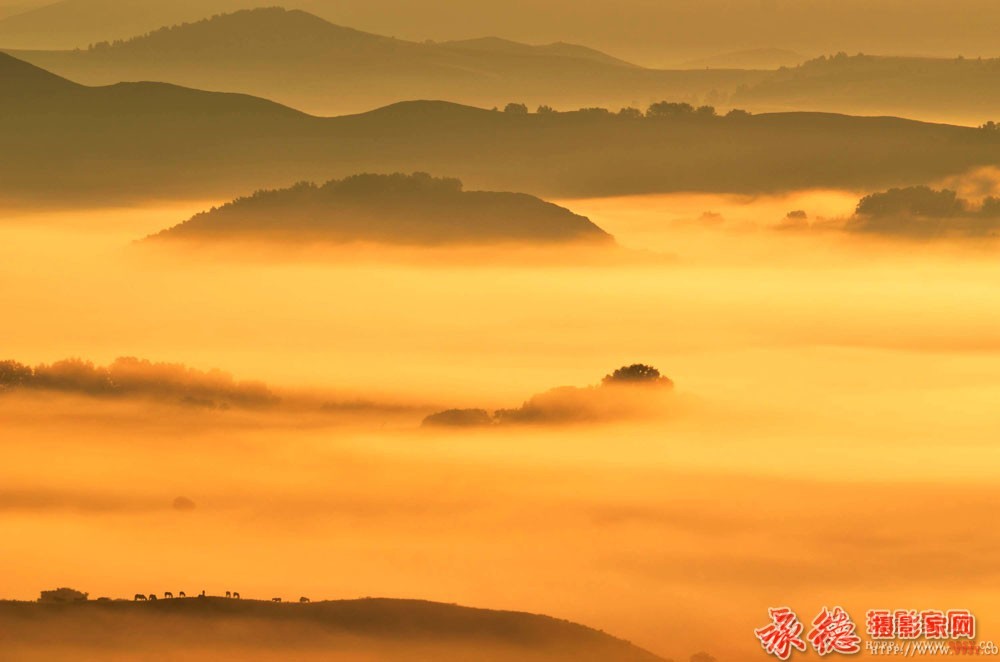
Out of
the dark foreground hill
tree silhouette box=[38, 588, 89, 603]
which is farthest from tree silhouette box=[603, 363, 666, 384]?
the dark foreground hill

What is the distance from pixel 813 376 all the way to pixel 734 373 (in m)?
6.92

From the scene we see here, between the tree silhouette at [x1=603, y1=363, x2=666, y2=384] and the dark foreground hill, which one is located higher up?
the tree silhouette at [x1=603, y1=363, x2=666, y2=384]

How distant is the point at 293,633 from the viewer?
4669cm

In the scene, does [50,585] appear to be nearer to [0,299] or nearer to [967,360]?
[967,360]

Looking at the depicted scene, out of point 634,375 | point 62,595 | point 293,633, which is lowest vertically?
point 293,633

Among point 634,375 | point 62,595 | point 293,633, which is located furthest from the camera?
point 634,375

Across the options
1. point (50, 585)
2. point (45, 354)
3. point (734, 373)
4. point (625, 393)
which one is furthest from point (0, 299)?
point (50, 585)

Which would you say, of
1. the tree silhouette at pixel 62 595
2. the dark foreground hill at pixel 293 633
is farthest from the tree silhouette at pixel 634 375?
the dark foreground hill at pixel 293 633

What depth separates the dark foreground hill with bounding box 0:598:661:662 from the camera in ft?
149

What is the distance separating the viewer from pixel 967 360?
168000 mm

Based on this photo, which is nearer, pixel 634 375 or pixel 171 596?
pixel 171 596

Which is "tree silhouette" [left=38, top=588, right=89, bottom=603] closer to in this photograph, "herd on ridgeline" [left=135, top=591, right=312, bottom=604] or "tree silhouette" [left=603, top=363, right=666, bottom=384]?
"herd on ridgeline" [left=135, top=591, right=312, bottom=604]

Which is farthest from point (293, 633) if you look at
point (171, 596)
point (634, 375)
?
point (634, 375)

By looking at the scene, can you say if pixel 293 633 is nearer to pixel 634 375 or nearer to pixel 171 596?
pixel 171 596
